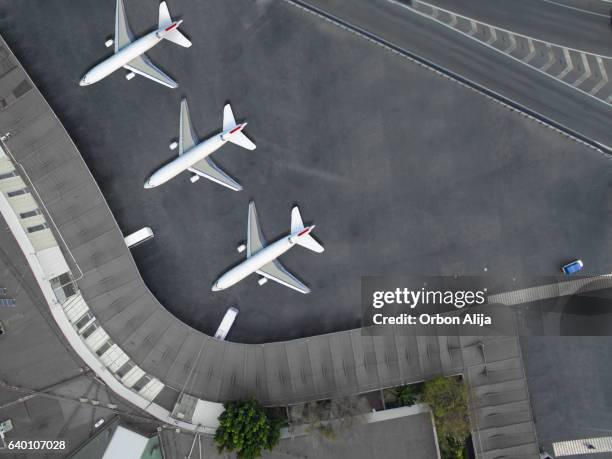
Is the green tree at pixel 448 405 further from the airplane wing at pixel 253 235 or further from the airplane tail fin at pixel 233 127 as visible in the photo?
the airplane tail fin at pixel 233 127

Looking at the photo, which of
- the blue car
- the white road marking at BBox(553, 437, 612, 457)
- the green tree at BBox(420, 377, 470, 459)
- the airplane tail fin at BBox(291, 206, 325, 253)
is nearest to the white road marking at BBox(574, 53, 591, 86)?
the blue car

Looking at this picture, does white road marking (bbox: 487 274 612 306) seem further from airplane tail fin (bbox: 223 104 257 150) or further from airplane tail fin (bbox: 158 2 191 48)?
airplane tail fin (bbox: 158 2 191 48)

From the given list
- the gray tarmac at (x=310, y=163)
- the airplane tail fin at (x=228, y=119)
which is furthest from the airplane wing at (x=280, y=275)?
the airplane tail fin at (x=228, y=119)

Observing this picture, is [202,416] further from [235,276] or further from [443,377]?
[443,377]

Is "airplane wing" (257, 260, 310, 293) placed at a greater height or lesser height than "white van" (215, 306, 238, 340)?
greater

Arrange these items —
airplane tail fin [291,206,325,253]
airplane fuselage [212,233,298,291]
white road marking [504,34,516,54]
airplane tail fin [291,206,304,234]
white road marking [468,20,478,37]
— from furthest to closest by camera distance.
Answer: white road marking [504,34,516,54] < white road marking [468,20,478,37] < airplane tail fin [291,206,304,234] < airplane tail fin [291,206,325,253] < airplane fuselage [212,233,298,291]

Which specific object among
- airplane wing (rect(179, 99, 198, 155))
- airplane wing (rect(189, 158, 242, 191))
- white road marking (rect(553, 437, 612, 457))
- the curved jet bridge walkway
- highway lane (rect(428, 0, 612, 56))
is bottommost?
white road marking (rect(553, 437, 612, 457))

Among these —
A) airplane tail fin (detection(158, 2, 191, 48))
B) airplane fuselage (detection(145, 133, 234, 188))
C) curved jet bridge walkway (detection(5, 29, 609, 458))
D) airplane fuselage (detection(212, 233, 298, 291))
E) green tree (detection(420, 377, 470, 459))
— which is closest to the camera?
curved jet bridge walkway (detection(5, 29, 609, 458))
